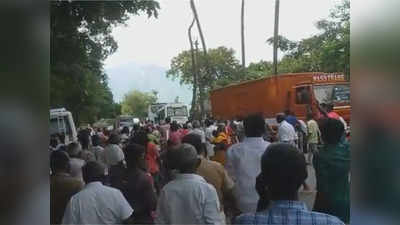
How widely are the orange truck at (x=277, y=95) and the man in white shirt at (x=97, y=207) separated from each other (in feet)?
24.8

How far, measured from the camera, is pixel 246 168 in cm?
364

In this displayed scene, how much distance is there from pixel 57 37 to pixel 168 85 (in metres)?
11.5

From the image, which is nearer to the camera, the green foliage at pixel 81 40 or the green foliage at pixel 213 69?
the green foliage at pixel 81 40

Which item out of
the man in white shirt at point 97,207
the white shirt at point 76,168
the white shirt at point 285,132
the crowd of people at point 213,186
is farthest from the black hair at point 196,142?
the white shirt at point 285,132

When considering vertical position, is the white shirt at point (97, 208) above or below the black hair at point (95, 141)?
below

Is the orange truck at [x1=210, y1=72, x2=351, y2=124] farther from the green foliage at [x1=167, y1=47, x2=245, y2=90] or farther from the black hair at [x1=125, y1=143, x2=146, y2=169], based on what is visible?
the black hair at [x1=125, y1=143, x2=146, y2=169]

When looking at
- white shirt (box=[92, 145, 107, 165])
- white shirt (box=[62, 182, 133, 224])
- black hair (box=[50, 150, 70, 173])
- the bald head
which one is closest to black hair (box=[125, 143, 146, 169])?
black hair (box=[50, 150, 70, 173])

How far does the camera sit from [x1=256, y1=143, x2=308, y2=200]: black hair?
1765 millimetres

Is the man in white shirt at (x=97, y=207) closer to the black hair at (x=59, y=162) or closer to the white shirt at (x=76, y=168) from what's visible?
the black hair at (x=59, y=162)

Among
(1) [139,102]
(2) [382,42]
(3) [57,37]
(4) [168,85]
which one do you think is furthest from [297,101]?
(1) [139,102]

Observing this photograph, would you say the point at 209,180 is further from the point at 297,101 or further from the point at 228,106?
the point at 228,106

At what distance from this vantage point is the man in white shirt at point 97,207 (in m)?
2.81

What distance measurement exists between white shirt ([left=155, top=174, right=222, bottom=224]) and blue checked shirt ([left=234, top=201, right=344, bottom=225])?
973 mm

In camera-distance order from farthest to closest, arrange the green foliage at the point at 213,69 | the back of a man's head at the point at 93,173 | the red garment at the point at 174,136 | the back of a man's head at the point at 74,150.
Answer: the green foliage at the point at 213,69
the red garment at the point at 174,136
the back of a man's head at the point at 74,150
the back of a man's head at the point at 93,173
